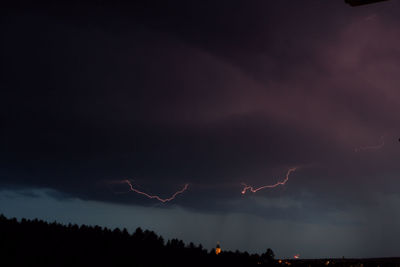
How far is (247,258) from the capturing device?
39.2 feet

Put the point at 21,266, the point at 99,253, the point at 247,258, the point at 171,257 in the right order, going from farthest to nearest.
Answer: the point at 247,258, the point at 171,257, the point at 99,253, the point at 21,266

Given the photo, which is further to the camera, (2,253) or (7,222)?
(7,222)

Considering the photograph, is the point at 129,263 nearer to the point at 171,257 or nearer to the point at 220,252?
the point at 171,257

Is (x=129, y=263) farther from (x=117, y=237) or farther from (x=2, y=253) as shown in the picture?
(x=2, y=253)

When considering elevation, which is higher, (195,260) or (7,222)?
(7,222)

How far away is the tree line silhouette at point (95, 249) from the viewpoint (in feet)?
29.1

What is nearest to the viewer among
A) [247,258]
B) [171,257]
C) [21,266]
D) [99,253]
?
[21,266]

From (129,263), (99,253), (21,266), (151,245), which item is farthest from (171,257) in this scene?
(21,266)

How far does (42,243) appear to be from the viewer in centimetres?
945

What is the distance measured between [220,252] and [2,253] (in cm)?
649

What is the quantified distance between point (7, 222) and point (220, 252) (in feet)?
21.6

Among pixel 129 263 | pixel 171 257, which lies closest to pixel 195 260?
pixel 171 257

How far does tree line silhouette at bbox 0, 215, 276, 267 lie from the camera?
888cm

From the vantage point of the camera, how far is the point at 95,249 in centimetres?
1003
